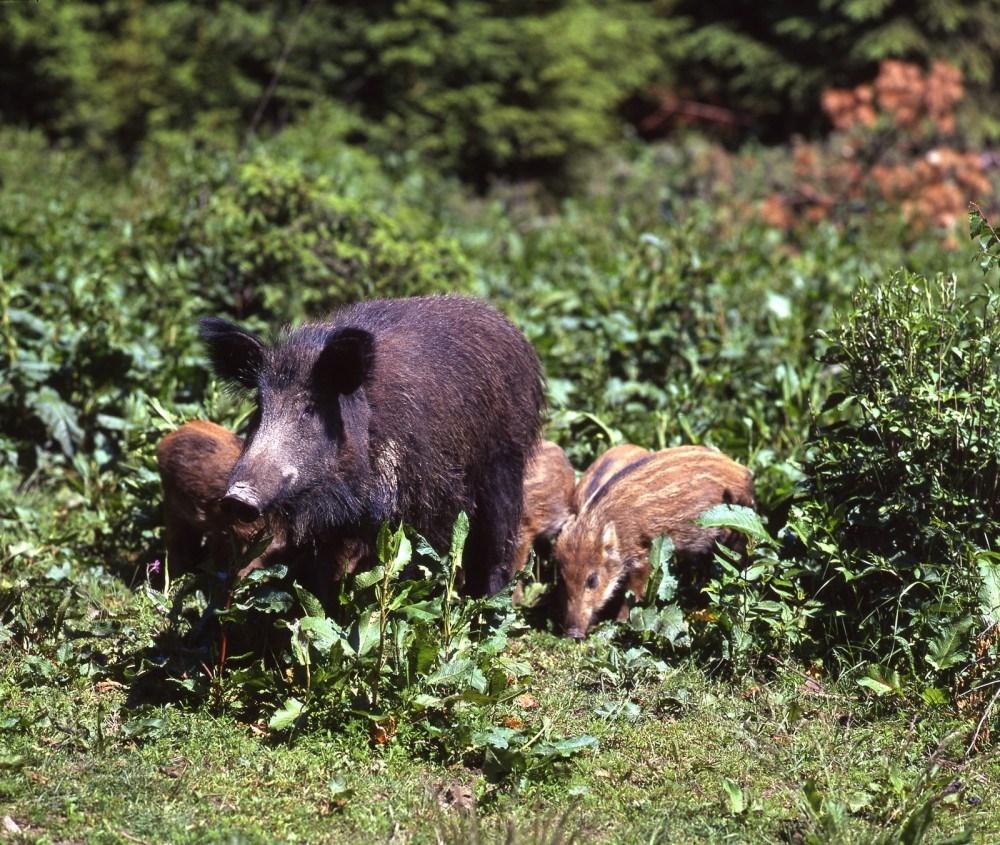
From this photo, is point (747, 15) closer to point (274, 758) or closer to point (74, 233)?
point (74, 233)

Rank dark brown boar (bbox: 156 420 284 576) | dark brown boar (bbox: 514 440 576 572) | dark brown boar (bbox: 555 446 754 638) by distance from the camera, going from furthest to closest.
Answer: dark brown boar (bbox: 514 440 576 572), dark brown boar (bbox: 555 446 754 638), dark brown boar (bbox: 156 420 284 576)

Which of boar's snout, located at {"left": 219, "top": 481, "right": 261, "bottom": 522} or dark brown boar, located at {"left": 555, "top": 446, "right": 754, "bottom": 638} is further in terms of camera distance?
dark brown boar, located at {"left": 555, "top": 446, "right": 754, "bottom": 638}

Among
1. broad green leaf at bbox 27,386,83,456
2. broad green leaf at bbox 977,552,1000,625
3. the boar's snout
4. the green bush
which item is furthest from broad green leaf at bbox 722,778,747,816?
the green bush

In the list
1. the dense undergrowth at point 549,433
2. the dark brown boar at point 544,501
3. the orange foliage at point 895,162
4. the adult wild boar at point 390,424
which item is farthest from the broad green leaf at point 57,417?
the orange foliage at point 895,162

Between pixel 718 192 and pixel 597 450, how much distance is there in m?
6.51

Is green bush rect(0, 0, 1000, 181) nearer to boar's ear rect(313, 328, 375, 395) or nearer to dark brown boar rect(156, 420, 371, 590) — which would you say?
dark brown boar rect(156, 420, 371, 590)

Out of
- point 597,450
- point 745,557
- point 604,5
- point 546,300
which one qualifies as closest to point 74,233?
point 546,300

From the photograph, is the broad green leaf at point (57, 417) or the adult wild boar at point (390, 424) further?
the broad green leaf at point (57, 417)

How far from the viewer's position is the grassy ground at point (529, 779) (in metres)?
4.35

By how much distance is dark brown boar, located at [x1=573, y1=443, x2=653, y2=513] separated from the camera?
6.73 m

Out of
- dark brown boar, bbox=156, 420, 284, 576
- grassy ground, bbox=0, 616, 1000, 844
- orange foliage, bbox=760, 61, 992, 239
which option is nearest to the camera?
grassy ground, bbox=0, 616, 1000, 844

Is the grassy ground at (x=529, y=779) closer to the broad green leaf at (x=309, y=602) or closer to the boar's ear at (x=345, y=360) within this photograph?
the broad green leaf at (x=309, y=602)

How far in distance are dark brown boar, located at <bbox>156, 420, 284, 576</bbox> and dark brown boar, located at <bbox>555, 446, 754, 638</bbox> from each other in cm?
161

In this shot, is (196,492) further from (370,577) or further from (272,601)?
(370,577)
